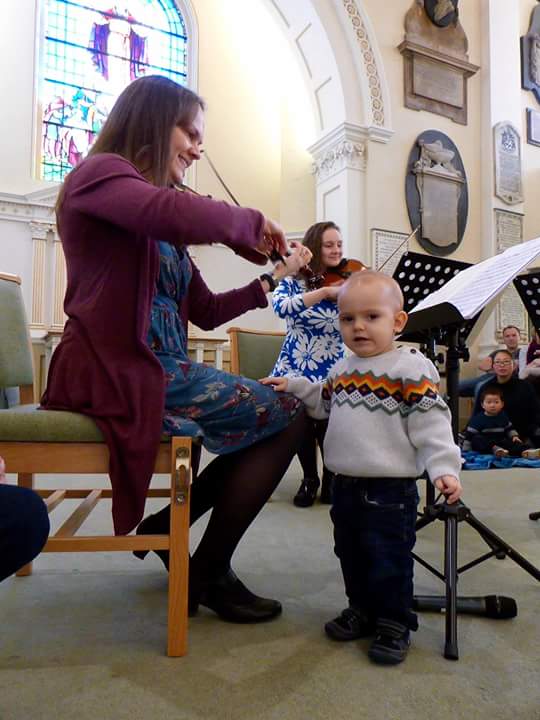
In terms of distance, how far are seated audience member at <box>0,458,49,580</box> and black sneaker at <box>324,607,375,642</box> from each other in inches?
26.4

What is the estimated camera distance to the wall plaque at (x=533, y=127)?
7.86 meters

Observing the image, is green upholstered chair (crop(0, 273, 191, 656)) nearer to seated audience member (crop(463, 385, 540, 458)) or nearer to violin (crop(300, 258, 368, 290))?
violin (crop(300, 258, 368, 290))

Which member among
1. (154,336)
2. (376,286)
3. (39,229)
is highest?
(39,229)

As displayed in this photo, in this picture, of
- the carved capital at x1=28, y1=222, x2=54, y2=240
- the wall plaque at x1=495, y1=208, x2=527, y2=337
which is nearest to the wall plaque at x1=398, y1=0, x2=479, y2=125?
the wall plaque at x1=495, y1=208, x2=527, y2=337

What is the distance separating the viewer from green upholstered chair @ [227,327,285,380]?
286cm

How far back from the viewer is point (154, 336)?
4.08ft

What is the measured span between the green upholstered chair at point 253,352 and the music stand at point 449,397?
1.04m

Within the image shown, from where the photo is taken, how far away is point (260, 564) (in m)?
1.67

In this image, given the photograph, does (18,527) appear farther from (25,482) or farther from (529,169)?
(529,169)

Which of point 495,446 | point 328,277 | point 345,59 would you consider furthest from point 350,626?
point 345,59

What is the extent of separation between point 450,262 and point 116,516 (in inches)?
54.9

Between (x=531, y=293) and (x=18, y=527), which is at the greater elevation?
(x=531, y=293)

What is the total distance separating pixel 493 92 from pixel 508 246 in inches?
74.4

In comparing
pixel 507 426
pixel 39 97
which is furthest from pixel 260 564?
pixel 39 97
